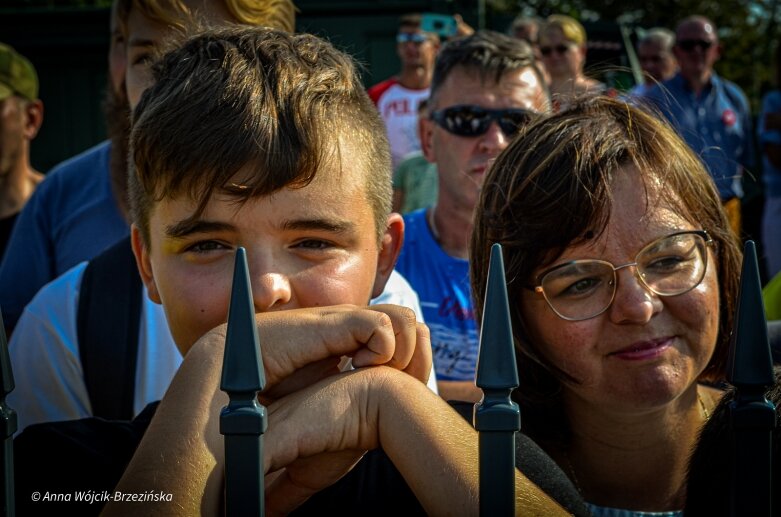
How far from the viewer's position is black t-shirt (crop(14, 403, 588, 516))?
1717 mm

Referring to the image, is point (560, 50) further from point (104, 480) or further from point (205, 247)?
point (104, 480)

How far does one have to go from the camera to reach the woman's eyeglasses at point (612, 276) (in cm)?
214

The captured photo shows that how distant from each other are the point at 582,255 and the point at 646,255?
0.15m

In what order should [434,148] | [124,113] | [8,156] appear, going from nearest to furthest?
[124,113] → [434,148] → [8,156]

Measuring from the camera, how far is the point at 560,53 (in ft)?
26.0

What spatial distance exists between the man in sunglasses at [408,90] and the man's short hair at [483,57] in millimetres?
2619

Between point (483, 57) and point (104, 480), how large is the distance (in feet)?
9.84

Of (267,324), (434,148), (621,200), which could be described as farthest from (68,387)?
(434,148)

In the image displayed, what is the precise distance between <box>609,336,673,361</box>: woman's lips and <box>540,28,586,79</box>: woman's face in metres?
6.10

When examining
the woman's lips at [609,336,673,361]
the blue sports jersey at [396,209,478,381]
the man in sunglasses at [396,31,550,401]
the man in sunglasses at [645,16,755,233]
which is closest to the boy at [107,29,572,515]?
the woman's lips at [609,336,673,361]

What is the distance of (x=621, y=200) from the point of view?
7.13 ft

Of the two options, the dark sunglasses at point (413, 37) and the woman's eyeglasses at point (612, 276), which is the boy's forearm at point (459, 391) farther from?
the dark sunglasses at point (413, 37)

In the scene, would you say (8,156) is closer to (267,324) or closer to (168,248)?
(168,248)

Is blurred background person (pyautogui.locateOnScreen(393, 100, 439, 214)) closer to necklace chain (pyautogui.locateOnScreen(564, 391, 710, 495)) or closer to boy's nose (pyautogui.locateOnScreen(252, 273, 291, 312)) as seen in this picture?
necklace chain (pyautogui.locateOnScreen(564, 391, 710, 495))
